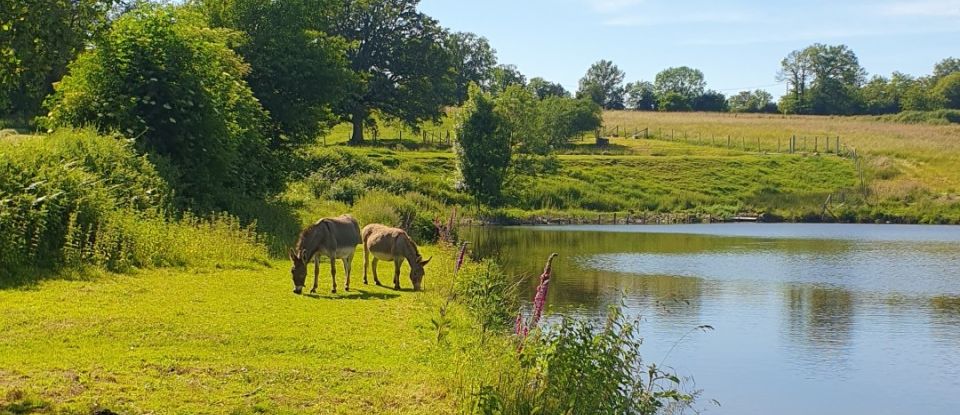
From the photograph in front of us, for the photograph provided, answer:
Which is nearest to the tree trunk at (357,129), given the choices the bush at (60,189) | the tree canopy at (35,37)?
the bush at (60,189)

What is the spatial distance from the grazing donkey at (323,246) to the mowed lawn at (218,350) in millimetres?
410

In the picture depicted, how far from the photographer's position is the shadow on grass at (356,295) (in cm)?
1600

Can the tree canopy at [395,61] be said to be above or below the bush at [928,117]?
above

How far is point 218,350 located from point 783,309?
17034 mm

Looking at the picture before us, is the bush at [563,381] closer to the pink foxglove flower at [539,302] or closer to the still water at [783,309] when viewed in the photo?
the pink foxglove flower at [539,302]

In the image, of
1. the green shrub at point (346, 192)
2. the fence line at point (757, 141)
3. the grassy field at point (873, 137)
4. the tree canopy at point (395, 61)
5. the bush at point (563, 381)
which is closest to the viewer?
the bush at point (563, 381)

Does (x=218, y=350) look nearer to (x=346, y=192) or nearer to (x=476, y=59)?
(x=346, y=192)

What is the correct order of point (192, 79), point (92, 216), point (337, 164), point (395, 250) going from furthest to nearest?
point (337, 164) < point (192, 79) < point (395, 250) < point (92, 216)

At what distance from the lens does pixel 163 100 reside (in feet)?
78.4

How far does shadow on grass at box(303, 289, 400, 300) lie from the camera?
16.0 metres

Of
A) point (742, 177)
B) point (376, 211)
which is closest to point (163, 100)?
point (376, 211)

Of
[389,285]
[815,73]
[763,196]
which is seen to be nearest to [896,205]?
[763,196]

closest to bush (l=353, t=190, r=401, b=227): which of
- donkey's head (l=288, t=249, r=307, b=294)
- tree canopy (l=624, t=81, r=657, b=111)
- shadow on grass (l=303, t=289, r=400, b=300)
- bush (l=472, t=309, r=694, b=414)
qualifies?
shadow on grass (l=303, t=289, r=400, b=300)

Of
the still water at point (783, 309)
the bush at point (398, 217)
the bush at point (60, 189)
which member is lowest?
the still water at point (783, 309)
